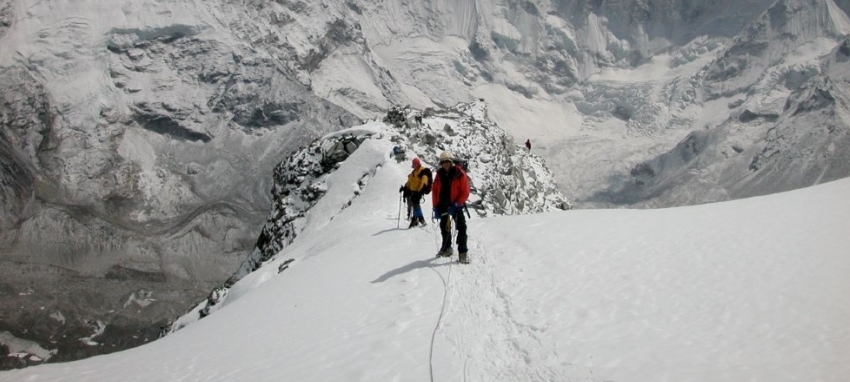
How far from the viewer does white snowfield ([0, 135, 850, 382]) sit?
27.4ft

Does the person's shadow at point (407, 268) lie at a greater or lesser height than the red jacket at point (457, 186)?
lesser

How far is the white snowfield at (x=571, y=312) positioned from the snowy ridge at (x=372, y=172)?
19134 millimetres

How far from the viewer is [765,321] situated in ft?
29.0

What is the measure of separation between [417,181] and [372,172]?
1440 centimetres

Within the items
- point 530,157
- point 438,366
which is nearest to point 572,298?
point 438,366

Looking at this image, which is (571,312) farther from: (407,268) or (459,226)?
(407,268)

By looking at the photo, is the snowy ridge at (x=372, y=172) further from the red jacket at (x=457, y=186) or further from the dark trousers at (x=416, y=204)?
the red jacket at (x=457, y=186)

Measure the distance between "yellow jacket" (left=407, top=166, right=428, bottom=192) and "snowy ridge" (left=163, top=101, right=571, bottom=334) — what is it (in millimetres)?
10959

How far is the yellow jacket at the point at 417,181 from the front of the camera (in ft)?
79.7

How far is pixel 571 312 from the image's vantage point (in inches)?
411

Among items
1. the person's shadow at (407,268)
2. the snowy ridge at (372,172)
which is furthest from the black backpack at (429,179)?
the snowy ridge at (372,172)

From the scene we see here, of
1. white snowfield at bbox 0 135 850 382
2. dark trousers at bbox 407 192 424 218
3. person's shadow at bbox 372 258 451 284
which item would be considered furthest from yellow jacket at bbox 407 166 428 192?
person's shadow at bbox 372 258 451 284

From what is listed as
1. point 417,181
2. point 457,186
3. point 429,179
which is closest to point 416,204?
point 417,181

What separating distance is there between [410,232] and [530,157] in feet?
153
